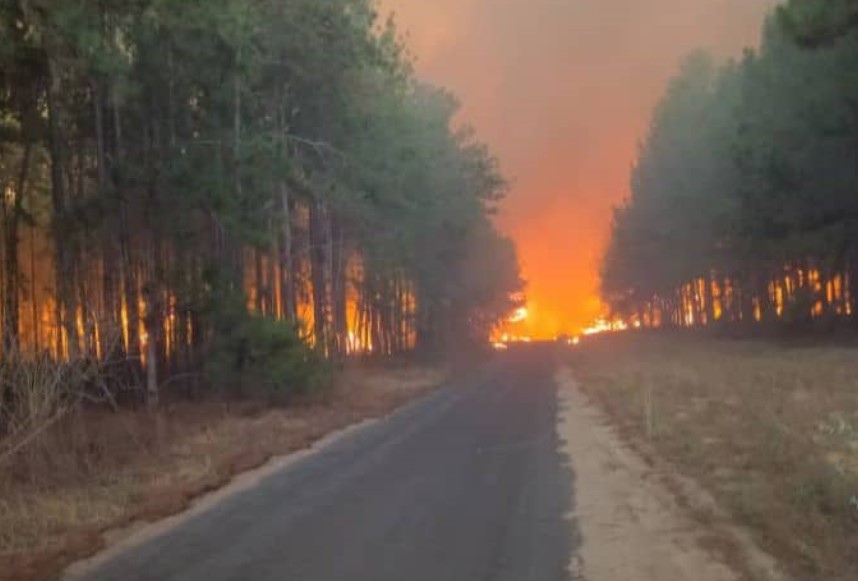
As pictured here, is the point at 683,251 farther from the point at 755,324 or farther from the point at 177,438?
the point at 177,438

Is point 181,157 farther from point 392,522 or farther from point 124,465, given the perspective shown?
point 392,522

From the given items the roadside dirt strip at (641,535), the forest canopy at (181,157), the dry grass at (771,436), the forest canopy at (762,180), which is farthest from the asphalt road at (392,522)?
the forest canopy at (762,180)

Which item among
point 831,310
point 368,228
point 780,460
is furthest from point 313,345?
point 831,310

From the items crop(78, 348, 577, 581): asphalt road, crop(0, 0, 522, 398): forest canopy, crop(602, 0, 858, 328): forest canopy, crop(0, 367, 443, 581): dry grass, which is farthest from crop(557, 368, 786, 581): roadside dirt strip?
crop(602, 0, 858, 328): forest canopy

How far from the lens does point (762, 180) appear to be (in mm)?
40062

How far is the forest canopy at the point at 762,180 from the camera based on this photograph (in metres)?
35.8

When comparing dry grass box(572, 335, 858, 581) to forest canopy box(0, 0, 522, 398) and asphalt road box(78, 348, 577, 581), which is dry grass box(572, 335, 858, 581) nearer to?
asphalt road box(78, 348, 577, 581)

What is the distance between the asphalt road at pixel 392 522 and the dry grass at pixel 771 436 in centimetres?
183

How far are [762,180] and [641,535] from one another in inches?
1275

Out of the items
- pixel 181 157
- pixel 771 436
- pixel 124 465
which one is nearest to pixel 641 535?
pixel 771 436

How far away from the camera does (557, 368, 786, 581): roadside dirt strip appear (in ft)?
27.8

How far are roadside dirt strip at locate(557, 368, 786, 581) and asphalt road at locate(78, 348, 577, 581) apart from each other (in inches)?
9.2

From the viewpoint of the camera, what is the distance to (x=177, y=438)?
20.0 m

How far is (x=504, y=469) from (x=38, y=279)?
1230 inches
